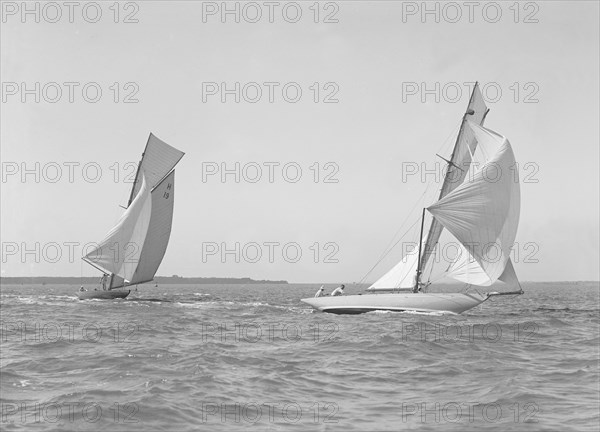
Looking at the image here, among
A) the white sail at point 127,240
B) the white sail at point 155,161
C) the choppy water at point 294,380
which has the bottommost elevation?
the choppy water at point 294,380

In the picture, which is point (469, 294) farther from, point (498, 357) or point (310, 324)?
point (498, 357)

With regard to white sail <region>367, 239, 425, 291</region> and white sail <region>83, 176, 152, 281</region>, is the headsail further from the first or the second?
white sail <region>83, 176, 152, 281</region>

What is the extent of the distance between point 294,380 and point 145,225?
37972 millimetres

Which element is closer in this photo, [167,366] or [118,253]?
[167,366]

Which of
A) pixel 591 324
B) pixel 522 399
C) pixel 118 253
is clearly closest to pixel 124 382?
pixel 522 399

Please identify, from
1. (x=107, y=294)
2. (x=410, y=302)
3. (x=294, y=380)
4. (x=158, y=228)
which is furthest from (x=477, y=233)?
(x=107, y=294)

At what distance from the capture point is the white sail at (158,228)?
51281 mm

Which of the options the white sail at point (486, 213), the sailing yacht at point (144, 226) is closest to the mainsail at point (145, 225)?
the sailing yacht at point (144, 226)

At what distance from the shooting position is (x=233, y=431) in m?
10.7

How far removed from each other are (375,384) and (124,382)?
6001 mm

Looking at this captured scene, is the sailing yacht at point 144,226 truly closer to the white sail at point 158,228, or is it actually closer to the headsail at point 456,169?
the white sail at point 158,228

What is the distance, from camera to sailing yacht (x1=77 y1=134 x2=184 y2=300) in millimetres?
50906

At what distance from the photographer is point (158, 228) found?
5144cm

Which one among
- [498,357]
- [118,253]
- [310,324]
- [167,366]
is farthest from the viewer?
[118,253]
